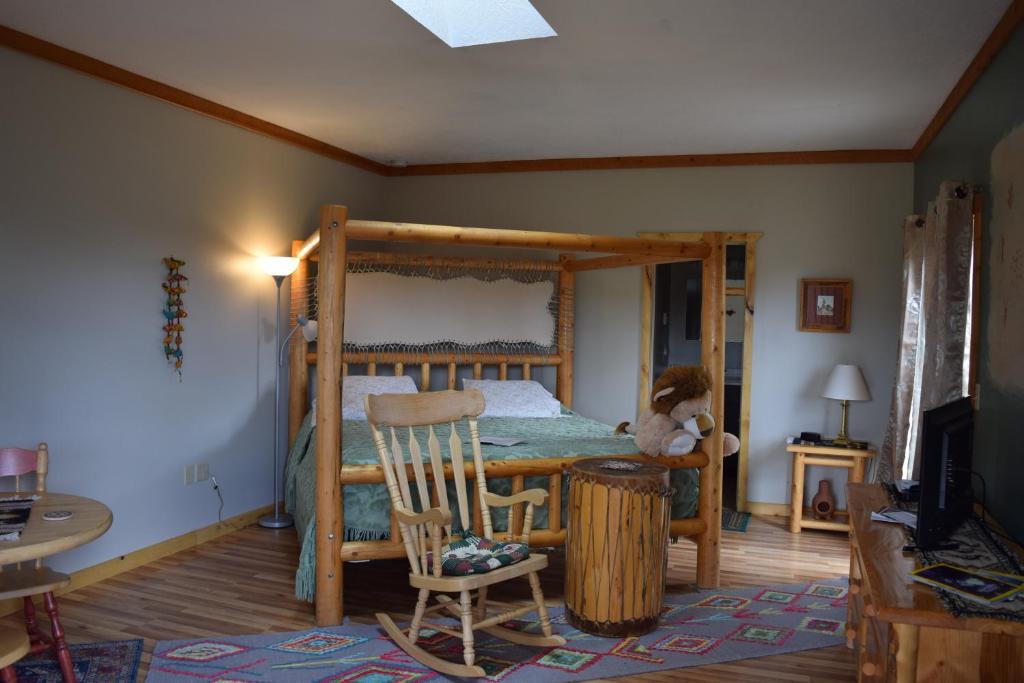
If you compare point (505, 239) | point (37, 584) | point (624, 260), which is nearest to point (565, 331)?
point (624, 260)

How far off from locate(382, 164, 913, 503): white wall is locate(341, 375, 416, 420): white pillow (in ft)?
4.76

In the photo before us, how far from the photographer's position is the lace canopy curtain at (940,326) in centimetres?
341

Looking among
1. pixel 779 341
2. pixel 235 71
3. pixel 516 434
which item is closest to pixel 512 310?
pixel 516 434

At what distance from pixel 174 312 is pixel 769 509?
407cm

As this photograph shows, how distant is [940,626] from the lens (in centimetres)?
193

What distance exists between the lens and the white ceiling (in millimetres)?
3133

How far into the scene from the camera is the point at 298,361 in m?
5.28

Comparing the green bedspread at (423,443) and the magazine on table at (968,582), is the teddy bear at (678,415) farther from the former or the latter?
the magazine on table at (968,582)

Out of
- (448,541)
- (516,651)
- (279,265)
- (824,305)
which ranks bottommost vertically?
(516,651)

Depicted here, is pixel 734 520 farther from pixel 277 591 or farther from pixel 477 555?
pixel 277 591

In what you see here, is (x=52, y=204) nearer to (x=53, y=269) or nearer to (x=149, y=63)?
(x=53, y=269)

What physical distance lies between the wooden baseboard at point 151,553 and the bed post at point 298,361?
588 millimetres

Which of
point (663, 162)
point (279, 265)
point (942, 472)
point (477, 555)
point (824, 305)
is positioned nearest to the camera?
point (942, 472)

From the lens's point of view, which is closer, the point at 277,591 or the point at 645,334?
the point at 277,591
